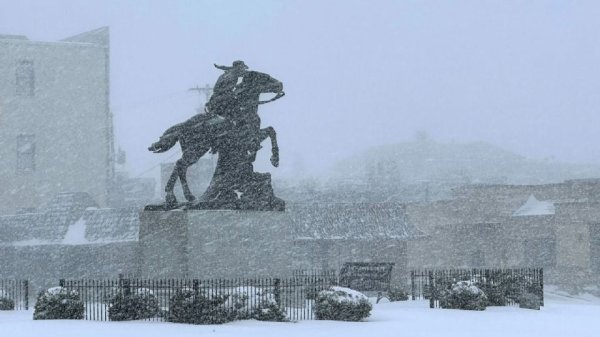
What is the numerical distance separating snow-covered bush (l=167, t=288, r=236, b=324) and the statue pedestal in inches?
58.5

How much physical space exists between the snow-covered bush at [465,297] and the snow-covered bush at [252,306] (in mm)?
5485

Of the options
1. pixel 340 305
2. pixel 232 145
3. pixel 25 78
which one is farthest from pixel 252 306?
pixel 25 78

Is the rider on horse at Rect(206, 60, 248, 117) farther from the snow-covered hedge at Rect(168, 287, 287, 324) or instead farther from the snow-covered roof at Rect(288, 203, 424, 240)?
Result: the snow-covered roof at Rect(288, 203, 424, 240)

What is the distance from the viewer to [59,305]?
1938 cm

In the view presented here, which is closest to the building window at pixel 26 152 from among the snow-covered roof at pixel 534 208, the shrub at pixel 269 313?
the snow-covered roof at pixel 534 208

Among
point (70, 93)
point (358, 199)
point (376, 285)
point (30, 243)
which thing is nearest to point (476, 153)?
point (358, 199)

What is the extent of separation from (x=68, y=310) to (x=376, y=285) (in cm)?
1127

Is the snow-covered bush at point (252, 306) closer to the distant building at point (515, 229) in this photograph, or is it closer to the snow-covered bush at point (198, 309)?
the snow-covered bush at point (198, 309)

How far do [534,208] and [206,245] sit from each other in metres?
43.5

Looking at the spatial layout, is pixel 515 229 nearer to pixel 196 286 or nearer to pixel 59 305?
pixel 196 286

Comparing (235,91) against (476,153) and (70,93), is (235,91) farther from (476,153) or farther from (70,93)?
(476,153)

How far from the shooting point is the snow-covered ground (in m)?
16.8

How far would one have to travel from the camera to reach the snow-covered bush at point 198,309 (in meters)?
Answer: 18.2

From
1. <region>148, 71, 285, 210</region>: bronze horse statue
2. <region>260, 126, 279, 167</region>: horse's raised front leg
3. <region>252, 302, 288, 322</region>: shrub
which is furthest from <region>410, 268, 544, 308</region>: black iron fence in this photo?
<region>252, 302, 288, 322</region>: shrub
